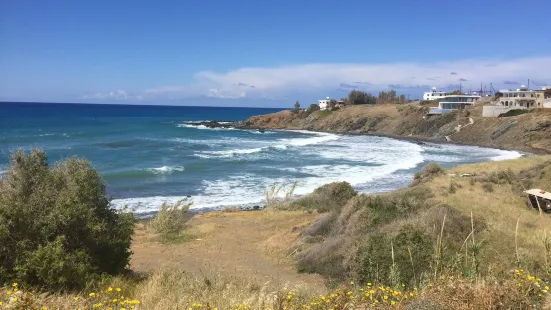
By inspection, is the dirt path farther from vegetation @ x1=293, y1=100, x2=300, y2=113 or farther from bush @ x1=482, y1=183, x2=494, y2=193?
vegetation @ x1=293, y1=100, x2=300, y2=113

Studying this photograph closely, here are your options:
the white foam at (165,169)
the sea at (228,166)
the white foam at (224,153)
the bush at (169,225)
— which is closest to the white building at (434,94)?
the sea at (228,166)

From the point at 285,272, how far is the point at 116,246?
504 centimetres

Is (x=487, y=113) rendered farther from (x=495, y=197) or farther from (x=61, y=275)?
(x=61, y=275)

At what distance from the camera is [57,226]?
8.75 m

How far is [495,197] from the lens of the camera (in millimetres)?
18781

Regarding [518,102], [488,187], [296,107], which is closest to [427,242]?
[488,187]

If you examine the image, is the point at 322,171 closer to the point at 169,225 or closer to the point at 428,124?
the point at 169,225

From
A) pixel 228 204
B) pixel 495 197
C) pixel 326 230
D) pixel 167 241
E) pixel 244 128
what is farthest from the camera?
pixel 244 128

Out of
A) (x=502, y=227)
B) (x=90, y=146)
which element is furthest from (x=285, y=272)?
(x=90, y=146)

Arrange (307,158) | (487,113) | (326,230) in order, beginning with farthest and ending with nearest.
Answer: (487,113) → (307,158) → (326,230)

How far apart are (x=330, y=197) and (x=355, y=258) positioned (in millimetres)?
11512

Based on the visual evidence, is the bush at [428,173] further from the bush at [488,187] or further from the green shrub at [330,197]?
the green shrub at [330,197]

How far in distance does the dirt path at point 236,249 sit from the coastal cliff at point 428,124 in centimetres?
4780

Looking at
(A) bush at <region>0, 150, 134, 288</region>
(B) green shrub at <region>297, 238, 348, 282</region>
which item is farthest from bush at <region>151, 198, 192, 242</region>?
(A) bush at <region>0, 150, 134, 288</region>
